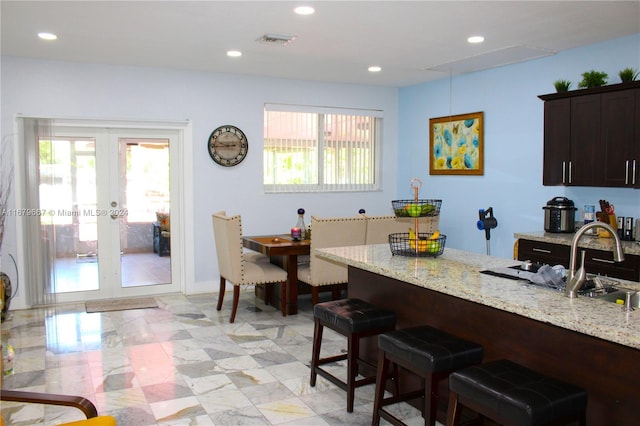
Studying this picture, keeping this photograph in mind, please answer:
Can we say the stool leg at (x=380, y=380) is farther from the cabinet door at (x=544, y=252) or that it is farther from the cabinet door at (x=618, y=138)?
the cabinet door at (x=618, y=138)

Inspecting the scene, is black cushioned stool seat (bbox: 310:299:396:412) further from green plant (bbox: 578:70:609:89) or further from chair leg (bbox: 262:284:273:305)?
green plant (bbox: 578:70:609:89)

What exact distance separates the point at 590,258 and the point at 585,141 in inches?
40.8

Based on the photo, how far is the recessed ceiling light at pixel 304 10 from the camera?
12.4 ft

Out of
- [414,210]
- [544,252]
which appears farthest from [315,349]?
[544,252]

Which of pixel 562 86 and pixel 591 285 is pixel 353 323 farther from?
pixel 562 86

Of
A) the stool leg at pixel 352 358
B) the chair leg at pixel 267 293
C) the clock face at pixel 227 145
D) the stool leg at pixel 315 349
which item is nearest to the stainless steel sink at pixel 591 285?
the stool leg at pixel 352 358

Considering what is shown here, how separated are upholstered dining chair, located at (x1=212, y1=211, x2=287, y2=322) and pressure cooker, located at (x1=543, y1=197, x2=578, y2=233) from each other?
8.24 ft

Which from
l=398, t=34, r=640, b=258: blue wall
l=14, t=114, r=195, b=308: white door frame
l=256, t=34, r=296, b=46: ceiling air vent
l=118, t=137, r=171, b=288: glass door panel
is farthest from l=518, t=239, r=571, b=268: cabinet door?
l=118, t=137, r=171, b=288: glass door panel

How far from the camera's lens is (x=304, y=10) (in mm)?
3830

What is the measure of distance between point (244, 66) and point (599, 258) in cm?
388

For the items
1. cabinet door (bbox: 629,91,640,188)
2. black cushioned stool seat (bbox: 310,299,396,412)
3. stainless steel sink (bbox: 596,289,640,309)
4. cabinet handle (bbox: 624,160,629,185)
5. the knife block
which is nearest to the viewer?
stainless steel sink (bbox: 596,289,640,309)

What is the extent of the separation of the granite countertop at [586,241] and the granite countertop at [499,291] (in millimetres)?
1273

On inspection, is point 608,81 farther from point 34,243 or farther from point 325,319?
point 34,243

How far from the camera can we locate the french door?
579cm
